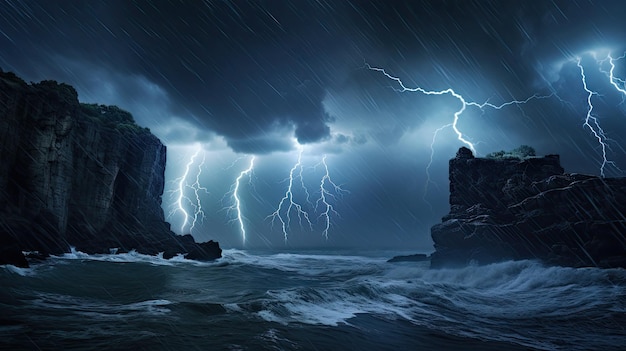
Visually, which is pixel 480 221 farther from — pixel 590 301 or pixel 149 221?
pixel 149 221

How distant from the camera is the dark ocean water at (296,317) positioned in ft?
22.7

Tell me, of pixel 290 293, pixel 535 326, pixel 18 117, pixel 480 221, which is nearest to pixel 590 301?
pixel 535 326

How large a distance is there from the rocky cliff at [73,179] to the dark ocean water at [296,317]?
9429 mm

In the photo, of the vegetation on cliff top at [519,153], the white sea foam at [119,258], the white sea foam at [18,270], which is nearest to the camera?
the white sea foam at [18,270]

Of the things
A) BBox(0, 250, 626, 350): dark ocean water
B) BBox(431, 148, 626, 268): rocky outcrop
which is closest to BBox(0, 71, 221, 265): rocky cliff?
BBox(0, 250, 626, 350): dark ocean water

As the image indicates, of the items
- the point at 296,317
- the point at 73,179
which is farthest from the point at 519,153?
the point at 73,179

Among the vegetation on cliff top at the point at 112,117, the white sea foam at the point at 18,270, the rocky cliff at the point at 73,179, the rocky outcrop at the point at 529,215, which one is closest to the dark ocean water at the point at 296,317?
the white sea foam at the point at 18,270

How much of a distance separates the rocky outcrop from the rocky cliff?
29063mm

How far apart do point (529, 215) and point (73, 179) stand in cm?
4430

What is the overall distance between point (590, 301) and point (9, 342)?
65.5 ft

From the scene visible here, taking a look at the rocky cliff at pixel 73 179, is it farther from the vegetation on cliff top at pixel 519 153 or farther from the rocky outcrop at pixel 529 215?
the vegetation on cliff top at pixel 519 153

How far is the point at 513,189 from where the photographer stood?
29906 millimetres

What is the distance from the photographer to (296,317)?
31.9 feet

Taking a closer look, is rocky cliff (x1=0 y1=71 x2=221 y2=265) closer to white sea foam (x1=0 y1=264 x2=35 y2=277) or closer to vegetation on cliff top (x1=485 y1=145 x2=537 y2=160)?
white sea foam (x1=0 y1=264 x2=35 y2=277)
